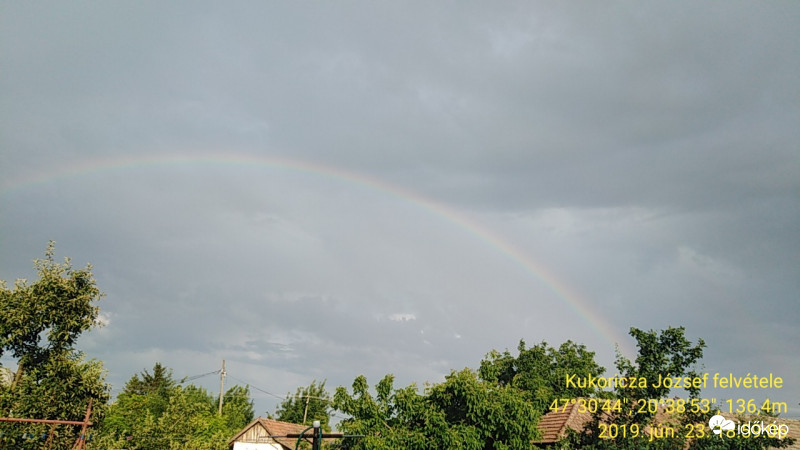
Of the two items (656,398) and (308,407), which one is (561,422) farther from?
(308,407)

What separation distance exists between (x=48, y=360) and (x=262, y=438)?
29.6 meters

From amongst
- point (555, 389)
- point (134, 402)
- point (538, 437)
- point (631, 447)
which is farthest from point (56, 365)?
point (134, 402)

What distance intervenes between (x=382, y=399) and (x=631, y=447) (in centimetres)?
933

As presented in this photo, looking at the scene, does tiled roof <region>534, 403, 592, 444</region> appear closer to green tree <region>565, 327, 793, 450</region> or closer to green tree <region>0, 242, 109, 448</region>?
green tree <region>565, 327, 793, 450</region>

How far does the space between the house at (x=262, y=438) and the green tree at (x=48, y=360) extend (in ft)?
88.4

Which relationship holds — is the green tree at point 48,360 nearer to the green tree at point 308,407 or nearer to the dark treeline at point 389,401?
the dark treeline at point 389,401

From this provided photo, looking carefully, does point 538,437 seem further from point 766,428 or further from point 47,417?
point 47,417

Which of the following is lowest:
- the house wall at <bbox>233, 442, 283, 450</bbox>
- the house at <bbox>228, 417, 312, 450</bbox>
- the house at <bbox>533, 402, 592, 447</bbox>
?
the house wall at <bbox>233, 442, 283, 450</bbox>

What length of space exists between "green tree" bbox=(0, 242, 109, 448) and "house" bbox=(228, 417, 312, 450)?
2695 cm

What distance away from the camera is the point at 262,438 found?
161 feet

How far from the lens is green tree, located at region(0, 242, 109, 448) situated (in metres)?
21.7

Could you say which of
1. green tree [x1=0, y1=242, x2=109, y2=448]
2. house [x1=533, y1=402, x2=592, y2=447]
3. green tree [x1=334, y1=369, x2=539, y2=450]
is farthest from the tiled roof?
green tree [x1=0, y1=242, x2=109, y2=448]

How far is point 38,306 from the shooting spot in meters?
22.5

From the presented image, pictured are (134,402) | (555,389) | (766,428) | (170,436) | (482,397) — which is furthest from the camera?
(134,402)
